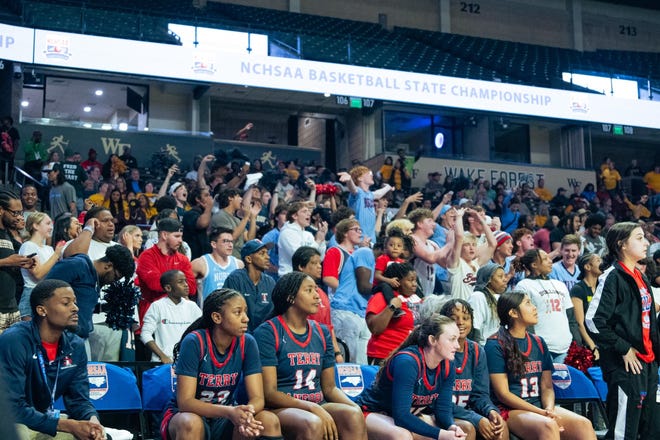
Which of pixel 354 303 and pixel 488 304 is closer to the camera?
pixel 488 304

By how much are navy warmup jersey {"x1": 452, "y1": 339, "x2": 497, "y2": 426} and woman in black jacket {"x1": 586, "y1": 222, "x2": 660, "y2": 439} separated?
29.3 inches

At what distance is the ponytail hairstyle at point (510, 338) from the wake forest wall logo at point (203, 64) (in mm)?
11020

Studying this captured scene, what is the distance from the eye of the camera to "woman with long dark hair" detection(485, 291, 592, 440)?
18.1 feet

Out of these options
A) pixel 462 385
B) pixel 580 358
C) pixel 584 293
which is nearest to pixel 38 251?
pixel 462 385

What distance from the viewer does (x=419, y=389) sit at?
17.0 ft

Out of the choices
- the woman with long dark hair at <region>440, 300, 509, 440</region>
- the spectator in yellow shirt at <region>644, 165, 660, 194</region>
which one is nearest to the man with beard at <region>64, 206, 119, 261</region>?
the woman with long dark hair at <region>440, 300, 509, 440</region>

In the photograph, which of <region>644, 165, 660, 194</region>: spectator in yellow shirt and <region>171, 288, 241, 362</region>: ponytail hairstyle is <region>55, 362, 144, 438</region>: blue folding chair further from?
<region>644, 165, 660, 194</region>: spectator in yellow shirt

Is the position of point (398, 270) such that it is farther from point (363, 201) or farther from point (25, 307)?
point (363, 201)

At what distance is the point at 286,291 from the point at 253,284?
1411 millimetres

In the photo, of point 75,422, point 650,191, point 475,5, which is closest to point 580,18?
point 475,5

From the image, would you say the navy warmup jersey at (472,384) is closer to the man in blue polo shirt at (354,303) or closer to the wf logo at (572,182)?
the man in blue polo shirt at (354,303)

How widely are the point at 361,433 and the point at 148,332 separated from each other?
205 centimetres

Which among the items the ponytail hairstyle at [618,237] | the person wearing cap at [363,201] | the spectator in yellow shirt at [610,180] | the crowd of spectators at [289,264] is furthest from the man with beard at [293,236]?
the spectator in yellow shirt at [610,180]

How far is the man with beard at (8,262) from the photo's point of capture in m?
5.24
